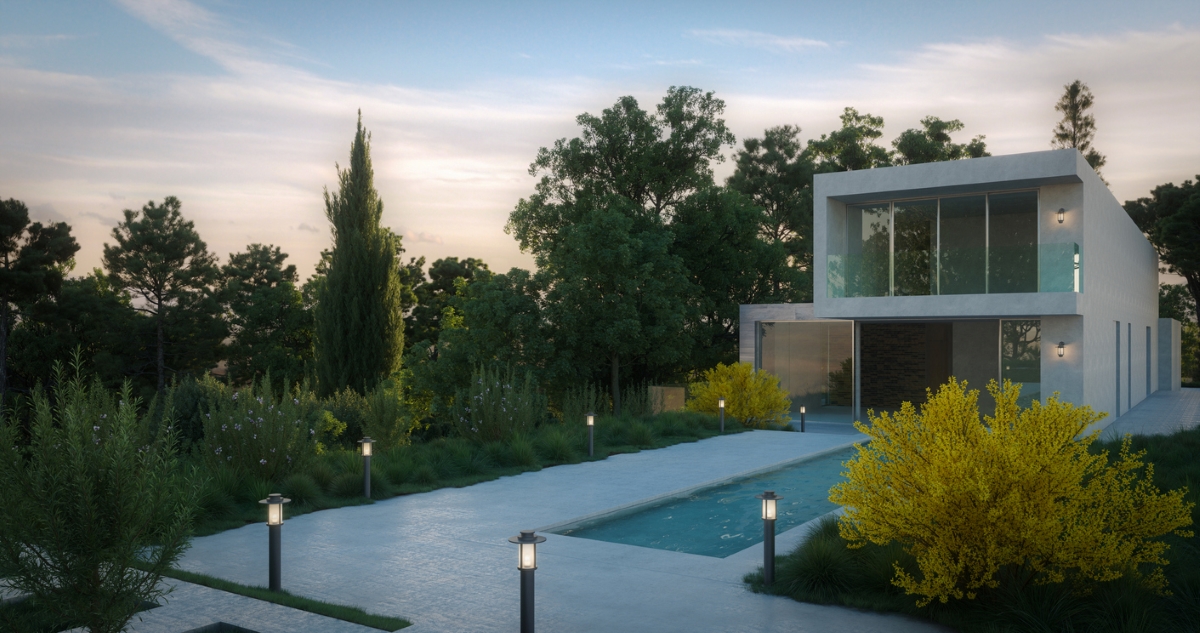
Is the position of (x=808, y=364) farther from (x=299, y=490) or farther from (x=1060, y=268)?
(x=299, y=490)

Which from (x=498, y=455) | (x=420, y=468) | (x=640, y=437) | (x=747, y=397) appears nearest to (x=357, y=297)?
(x=747, y=397)

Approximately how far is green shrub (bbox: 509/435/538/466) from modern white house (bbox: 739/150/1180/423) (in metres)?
8.93

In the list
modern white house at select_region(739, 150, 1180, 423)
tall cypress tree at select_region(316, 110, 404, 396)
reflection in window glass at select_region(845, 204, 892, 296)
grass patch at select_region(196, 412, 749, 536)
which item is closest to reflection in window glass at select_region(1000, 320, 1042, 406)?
modern white house at select_region(739, 150, 1180, 423)

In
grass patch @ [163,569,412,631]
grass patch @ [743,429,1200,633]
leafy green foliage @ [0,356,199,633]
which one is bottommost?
grass patch @ [163,569,412,631]

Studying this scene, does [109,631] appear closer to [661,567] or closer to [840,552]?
[661,567]

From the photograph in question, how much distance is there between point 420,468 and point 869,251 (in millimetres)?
11806

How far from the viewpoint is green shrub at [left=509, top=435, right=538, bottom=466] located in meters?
12.3

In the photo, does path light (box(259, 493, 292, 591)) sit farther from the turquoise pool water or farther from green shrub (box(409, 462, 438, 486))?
green shrub (box(409, 462, 438, 486))

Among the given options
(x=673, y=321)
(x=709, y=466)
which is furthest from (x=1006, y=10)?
(x=709, y=466)

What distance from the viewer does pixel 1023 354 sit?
691 inches

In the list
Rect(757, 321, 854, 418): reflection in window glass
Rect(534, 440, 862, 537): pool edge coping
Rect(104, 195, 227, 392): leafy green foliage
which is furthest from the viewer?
Rect(104, 195, 227, 392): leafy green foliage

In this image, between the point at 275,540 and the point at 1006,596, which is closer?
the point at 1006,596

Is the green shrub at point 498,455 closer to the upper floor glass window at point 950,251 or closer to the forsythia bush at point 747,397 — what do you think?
the forsythia bush at point 747,397

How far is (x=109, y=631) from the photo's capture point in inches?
182
